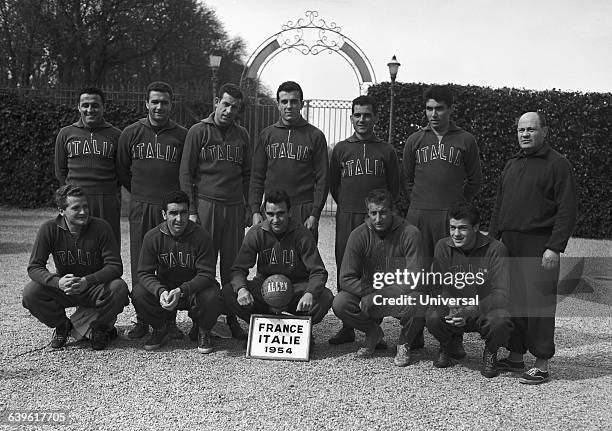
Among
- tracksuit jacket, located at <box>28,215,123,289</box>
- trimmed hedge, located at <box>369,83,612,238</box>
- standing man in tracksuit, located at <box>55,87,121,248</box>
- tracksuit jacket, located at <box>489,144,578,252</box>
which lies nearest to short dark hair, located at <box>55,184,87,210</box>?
tracksuit jacket, located at <box>28,215,123,289</box>

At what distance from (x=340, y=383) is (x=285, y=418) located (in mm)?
741

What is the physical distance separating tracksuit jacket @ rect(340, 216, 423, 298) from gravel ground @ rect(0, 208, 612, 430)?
0.60 metres

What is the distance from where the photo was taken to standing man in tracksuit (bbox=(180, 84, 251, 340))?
5402 mm

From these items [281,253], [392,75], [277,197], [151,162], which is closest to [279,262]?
[281,253]

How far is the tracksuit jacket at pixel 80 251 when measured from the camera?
16.3ft

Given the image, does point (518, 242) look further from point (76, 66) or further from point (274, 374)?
point (76, 66)

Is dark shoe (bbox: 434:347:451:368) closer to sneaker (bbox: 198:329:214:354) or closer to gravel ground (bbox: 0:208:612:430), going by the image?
gravel ground (bbox: 0:208:612:430)

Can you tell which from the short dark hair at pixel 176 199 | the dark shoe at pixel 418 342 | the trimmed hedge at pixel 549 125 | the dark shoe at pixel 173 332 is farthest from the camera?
the trimmed hedge at pixel 549 125

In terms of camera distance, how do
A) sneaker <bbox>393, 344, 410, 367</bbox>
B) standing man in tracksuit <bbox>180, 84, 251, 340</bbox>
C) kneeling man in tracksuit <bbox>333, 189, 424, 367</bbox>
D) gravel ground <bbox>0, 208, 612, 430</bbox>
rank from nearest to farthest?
1. gravel ground <bbox>0, 208, 612, 430</bbox>
2. sneaker <bbox>393, 344, 410, 367</bbox>
3. kneeling man in tracksuit <bbox>333, 189, 424, 367</bbox>
4. standing man in tracksuit <bbox>180, 84, 251, 340</bbox>

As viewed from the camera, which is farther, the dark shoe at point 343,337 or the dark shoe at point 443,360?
the dark shoe at point 343,337

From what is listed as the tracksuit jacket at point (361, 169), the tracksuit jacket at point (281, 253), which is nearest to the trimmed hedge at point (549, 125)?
the tracksuit jacket at point (361, 169)

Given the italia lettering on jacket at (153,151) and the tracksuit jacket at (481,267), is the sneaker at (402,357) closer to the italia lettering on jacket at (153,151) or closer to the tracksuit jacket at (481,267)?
the tracksuit jacket at (481,267)

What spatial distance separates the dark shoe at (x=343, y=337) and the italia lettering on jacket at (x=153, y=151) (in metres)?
2.11

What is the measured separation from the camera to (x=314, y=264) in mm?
5145
